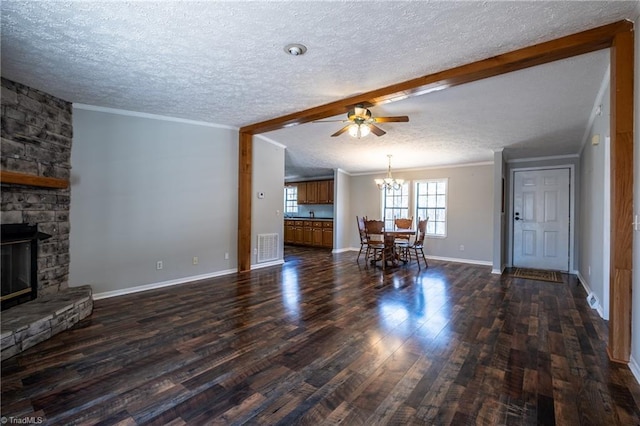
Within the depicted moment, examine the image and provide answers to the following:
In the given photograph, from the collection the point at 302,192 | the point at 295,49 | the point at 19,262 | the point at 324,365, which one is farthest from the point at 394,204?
the point at 19,262

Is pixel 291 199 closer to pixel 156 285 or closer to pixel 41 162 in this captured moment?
pixel 156 285

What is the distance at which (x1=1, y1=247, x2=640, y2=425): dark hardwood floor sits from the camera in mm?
1585

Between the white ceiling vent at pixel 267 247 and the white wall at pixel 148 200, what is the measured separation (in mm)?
590

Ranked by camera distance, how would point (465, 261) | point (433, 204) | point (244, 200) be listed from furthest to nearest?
point (433, 204) → point (465, 261) → point (244, 200)

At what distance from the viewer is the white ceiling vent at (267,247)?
5.53 metres

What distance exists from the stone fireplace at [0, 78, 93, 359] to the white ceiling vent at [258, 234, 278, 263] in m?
2.70

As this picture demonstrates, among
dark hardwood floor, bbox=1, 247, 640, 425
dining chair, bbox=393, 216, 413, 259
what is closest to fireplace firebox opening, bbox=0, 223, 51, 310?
dark hardwood floor, bbox=1, 247, 640, 425

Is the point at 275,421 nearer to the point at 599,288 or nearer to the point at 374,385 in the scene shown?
the point at 374,385

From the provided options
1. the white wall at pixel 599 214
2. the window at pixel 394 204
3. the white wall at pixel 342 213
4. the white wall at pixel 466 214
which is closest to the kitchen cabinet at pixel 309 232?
the white wall at pixel 342 213

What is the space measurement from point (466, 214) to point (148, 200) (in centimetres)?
630

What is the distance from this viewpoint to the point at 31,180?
9.14 ft

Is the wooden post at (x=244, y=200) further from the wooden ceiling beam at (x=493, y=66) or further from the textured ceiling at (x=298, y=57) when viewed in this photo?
the wooden ceiling beam at (x=493, y=66)

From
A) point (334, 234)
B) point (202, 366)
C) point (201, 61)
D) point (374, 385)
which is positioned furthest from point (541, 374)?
point (334, 234)

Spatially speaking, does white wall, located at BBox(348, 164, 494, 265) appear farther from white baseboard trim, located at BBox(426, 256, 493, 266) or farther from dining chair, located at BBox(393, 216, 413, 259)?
dining chair, located at BBox(393, 216, 413, 259)
